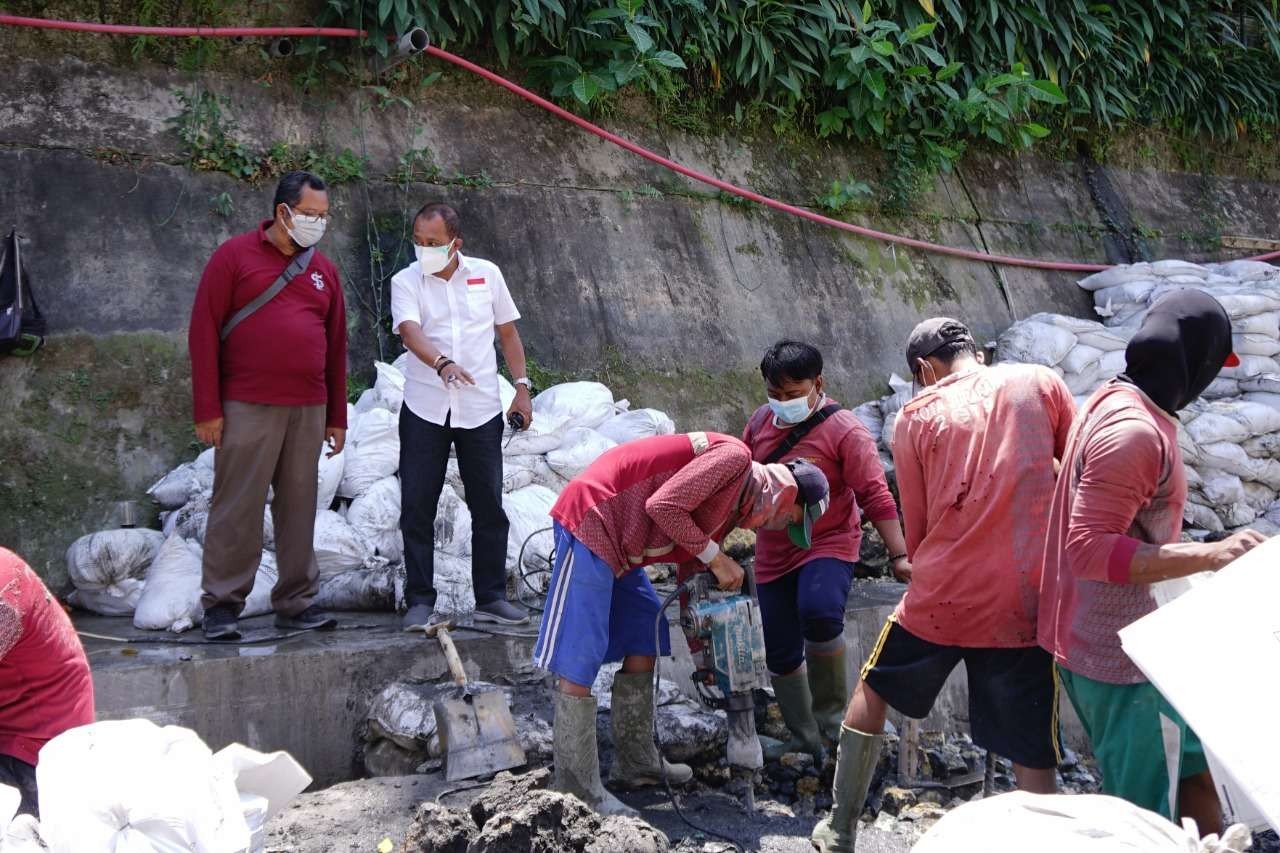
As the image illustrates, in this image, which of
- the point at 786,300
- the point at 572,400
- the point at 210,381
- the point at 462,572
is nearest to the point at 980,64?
the point at 786,300

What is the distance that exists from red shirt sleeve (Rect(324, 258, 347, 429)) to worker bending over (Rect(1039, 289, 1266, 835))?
10.4 ft

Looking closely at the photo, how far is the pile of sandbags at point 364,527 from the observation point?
17.1 ft

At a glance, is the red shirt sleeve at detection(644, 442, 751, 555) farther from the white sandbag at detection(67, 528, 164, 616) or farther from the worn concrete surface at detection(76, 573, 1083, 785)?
the white sandbag at detection(67, 528, 164, 616)

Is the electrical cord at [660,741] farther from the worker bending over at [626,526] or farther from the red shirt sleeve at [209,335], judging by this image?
the red shirt sleeve at [209,335]

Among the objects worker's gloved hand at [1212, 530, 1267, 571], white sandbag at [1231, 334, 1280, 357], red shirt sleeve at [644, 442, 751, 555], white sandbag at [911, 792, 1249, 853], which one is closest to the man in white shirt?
red shirt sleeve at [644, 442, 751, 555]

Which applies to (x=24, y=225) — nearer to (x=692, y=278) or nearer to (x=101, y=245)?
(x=101, y=245)

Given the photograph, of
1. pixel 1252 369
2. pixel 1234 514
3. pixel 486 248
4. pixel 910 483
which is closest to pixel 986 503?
pixel 910 483

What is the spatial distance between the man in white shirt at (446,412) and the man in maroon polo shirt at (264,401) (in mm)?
386

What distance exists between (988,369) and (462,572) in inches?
110

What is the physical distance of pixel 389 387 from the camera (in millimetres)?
6078

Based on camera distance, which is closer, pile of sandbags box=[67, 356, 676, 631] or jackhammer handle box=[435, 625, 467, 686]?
jackhammer handle box=[435, 625, 467, 686]

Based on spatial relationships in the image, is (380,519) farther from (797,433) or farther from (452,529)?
(797,433)

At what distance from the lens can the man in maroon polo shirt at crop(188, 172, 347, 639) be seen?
4930 mm

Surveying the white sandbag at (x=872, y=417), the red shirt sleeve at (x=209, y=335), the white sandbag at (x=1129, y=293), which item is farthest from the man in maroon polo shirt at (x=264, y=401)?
the white sandbag at (x=1129, y=293)
